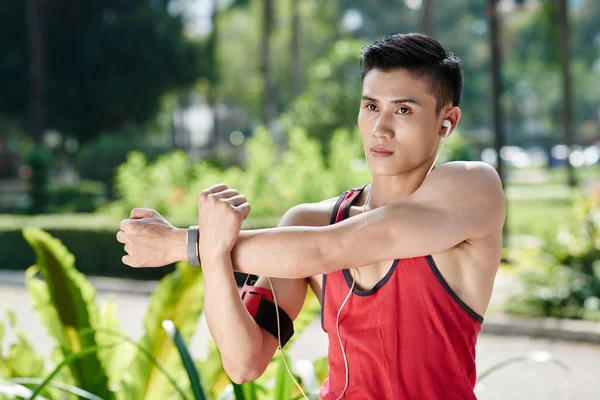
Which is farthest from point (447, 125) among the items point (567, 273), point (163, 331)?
point (567, 273)

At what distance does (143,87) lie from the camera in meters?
36.3

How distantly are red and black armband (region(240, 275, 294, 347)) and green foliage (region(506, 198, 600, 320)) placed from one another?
7.35 m

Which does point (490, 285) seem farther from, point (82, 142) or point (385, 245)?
point (82, 142)

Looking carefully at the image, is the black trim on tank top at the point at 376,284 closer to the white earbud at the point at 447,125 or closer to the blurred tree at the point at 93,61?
the white earbud at the point at 447,125

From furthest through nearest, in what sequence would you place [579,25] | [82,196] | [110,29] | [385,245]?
[579,25]
[110,29]
[82,196]
[385,245]

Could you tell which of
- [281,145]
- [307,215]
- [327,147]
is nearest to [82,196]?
[327,147]

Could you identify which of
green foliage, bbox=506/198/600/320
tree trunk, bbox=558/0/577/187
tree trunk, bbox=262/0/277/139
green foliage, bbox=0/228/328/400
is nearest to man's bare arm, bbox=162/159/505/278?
green foliage, bbox=0/228/328/400

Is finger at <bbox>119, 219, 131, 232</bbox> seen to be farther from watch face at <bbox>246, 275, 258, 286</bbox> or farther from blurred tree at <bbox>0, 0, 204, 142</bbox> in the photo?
blurred tree at <bbox>0, 0, 204, 142</bbox>

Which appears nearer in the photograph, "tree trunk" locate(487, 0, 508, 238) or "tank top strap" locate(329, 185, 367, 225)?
"tank top strap" locate(329, 185, 367, 225)

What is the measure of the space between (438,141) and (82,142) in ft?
118

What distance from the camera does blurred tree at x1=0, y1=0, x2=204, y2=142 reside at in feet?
115

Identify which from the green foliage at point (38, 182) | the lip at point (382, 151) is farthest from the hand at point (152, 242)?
the green foliage at point (38, 182)

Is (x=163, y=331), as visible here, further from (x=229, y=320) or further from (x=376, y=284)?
(x=376, y=284)

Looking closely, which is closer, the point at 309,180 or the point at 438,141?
the point at 438,141
